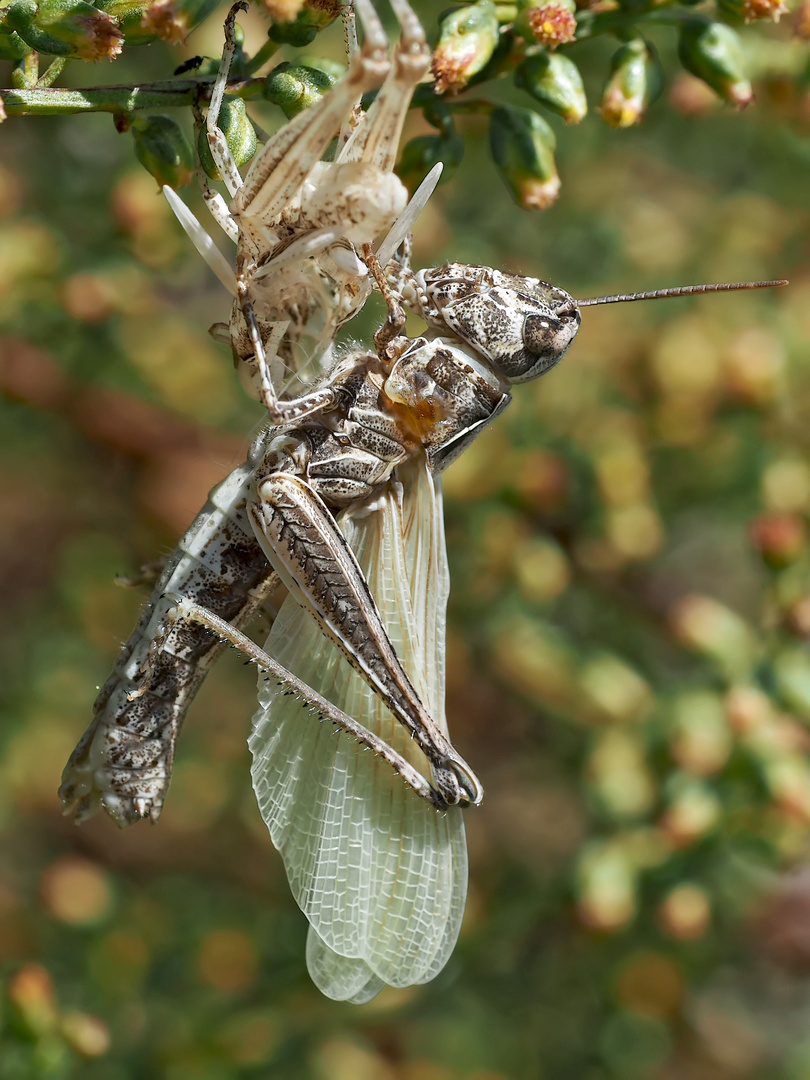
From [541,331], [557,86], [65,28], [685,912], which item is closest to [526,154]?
[557,86]

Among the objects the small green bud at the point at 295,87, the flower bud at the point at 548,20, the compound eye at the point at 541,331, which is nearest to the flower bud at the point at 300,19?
the small green bud at the point at 295,87

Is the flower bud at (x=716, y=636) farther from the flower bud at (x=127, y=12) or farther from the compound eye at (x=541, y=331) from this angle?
the flower bud at (x=127, y=12)

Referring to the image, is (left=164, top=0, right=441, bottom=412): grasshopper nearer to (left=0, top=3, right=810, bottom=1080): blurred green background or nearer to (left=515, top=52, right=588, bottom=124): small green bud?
(left=515, top=52, right=588, bottom=124): small green bud

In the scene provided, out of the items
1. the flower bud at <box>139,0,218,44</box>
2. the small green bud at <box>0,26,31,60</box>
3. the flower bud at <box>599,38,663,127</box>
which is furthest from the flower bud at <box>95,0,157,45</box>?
the flower bud at <box>599,38,663,127</box>

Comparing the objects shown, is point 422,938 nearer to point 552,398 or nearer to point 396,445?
point 396,445

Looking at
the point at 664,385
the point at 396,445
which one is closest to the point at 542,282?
the point at 396,445

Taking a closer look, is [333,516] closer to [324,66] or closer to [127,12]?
[324,66]
